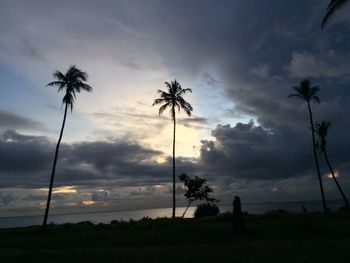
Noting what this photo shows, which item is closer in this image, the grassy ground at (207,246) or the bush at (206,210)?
the grassy ground at (207,246)

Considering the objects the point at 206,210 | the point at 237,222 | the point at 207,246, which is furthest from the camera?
the point at 206,210

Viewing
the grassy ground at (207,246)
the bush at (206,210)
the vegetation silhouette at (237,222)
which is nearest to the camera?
the grassy ground at (207,246)

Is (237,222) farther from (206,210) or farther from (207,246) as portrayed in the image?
(206,210)

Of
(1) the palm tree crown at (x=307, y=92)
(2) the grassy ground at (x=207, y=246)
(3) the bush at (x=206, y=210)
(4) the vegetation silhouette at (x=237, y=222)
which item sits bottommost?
(2) the grassy ground at (x=207, y=246)

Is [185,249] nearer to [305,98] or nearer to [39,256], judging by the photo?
[39,256]

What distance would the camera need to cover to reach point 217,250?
17469 mm

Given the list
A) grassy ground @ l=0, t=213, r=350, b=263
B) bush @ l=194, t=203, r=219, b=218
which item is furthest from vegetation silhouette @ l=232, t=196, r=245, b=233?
bush @ l=194, t=203, r=219, b=218

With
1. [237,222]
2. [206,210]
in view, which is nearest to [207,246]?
[237,222]

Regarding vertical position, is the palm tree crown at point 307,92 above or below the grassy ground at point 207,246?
above

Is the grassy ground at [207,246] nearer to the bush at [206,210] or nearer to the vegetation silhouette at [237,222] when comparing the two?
the vegetation silhouette at [237,222]

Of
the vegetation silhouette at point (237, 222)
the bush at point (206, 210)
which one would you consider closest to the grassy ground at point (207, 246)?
the vegetation silhouette at point (237, 222)

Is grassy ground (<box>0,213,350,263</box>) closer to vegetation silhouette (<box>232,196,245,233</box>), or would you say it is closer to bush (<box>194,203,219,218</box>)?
vegetation silhouette (<box>232,196,245,233</box>)

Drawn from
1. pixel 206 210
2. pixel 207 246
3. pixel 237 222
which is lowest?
pixel 207 246

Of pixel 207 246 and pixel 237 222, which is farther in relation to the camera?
pixel 237 222
